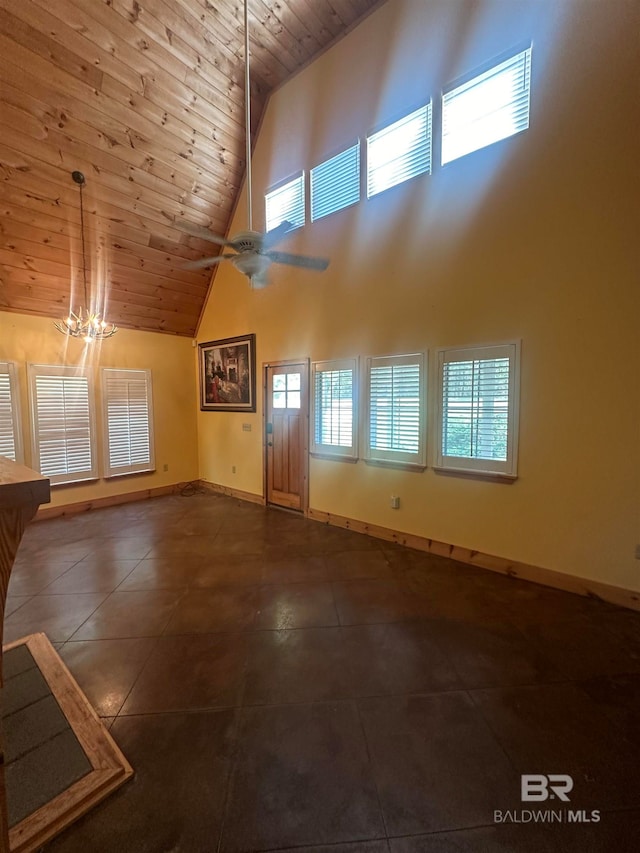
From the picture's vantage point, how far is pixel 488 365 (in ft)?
10.5

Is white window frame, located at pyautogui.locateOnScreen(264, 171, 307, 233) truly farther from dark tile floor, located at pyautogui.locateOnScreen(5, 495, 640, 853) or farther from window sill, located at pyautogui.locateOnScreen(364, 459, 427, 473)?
dark tile floor, located at pyautogui.locateOnScreen(5, 495, 640, 853)

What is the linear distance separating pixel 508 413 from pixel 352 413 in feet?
5.62

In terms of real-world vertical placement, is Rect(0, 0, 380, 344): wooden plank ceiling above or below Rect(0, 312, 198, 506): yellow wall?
above

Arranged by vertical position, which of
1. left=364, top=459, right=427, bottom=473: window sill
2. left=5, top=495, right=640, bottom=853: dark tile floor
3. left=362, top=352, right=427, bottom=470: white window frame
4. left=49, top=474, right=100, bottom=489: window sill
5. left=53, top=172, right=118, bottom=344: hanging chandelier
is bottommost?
left=5, top=495, right=640, bottom=853: dark tile floor

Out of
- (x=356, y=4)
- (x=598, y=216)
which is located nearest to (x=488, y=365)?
(x=598, y=216)

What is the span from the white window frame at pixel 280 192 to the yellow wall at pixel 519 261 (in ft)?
0.98

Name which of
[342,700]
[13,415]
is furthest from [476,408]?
[13,415]

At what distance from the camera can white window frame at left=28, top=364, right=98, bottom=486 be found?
4594 mm

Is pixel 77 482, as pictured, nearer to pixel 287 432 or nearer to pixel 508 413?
pixel 287 432

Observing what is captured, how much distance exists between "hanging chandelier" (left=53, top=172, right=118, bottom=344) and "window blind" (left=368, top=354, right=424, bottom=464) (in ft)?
10.9

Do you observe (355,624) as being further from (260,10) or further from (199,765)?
(260,10)

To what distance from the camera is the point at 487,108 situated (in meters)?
3.12

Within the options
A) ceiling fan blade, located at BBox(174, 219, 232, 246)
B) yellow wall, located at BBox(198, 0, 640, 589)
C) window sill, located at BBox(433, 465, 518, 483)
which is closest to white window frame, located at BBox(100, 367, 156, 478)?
yellow wall, located at BBox(198, 0, 640, 589)

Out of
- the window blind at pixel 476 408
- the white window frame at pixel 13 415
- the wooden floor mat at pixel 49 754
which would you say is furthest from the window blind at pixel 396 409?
the white window frame at pixel 13 415
